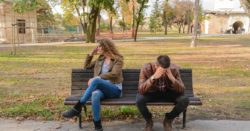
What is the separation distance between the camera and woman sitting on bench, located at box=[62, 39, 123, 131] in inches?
223

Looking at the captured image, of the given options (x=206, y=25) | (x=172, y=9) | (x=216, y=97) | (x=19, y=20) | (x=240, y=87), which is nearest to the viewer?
(x=216, y=97)

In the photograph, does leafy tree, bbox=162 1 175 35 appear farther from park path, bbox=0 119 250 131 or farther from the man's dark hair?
the man's dark hair

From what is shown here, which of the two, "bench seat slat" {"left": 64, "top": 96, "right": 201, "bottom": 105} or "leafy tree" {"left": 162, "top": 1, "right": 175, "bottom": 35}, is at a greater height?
"leafy tree" {"left": 162, "top": 1, "right": 175, "bottom": 35}

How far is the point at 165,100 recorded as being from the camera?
570 centimetres

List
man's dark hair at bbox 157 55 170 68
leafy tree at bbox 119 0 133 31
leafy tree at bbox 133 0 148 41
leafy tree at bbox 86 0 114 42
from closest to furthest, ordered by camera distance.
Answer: man's dark hair at bbox 157 55 170 68 < leafy tree at bbox 86 0 114 42 < leafy tree at bbox 133 0 148 41 < leafy tree at bbox 119 0 133 31

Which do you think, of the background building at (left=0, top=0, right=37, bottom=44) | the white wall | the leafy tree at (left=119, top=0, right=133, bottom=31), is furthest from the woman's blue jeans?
the white wall

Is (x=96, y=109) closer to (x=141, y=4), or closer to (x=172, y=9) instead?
(x=141, y=4)

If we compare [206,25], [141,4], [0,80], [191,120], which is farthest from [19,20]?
[206,25]

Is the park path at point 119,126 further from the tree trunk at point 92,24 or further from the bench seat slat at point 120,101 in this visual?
the tree trunk at point 92,24

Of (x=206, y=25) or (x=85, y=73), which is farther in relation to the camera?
(x=206, y=25)

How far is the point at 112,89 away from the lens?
19.2 feet

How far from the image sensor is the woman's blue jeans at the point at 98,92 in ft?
18.4

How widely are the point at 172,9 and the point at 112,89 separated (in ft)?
263

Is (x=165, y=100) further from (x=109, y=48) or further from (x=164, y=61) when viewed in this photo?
(x=109, y=48)
